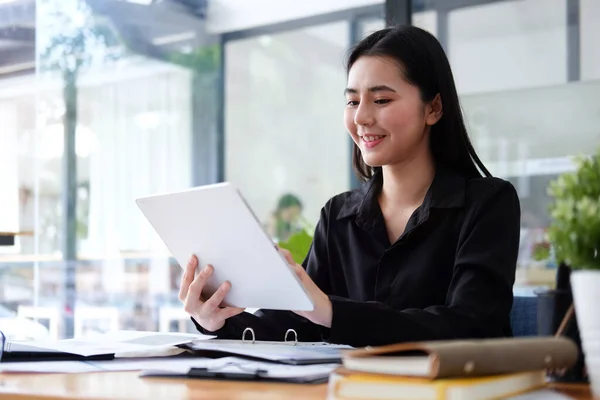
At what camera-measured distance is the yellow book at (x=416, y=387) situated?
2.74ft

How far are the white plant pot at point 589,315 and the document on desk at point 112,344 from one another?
0.73 meters

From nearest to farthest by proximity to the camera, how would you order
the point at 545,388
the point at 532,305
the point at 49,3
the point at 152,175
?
the point at 545,388 → the point at 532,305 → the point at 49,3 → the point at 152,175

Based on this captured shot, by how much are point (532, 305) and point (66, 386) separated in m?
1.02

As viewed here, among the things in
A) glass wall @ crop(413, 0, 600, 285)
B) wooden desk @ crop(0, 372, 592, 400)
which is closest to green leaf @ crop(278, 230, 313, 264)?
glass wall @ crop(413, 0, 600, 285)

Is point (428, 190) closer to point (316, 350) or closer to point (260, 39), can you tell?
point (316, 350)

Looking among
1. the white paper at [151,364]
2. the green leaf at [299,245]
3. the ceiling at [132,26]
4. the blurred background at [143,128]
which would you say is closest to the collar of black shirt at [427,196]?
the white paper at [151,364]

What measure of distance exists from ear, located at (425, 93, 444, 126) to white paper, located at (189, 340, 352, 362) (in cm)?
65

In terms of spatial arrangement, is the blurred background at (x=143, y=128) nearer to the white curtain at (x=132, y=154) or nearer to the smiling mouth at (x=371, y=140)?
the white curtain at (x=132, y=154)

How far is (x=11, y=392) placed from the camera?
107 centimetres

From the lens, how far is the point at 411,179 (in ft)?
6.22

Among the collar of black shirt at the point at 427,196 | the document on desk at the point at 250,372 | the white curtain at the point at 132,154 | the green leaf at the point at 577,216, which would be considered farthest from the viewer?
the white curtain at the point at 132,154

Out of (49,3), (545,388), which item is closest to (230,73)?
(49,3)

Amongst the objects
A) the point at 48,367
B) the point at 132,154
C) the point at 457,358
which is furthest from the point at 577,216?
the point at 132,154

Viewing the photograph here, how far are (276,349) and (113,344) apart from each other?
1.05 ft
